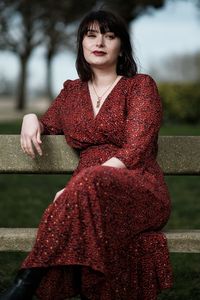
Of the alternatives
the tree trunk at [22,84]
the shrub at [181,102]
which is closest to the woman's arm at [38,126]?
the shrub at [181,102]

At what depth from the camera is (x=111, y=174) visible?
11.5ft

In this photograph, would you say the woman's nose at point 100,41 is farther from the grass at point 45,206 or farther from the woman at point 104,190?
the grass at point 45,206

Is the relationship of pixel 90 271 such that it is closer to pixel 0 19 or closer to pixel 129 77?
pixel 129 77

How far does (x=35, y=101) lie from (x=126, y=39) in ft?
131

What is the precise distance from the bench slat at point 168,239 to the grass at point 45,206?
808 mm

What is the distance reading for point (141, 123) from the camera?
387cm

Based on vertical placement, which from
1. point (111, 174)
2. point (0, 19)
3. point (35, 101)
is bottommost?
point (35, 101)

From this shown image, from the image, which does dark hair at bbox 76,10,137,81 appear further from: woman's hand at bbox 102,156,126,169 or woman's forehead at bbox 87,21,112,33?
woman's hand at bbox 102,156,126,169

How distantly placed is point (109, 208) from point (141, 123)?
604mm

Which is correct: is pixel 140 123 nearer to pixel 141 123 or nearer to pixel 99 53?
pixel 141 123

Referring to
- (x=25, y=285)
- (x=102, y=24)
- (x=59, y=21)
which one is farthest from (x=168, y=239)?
(x=59, y=21)

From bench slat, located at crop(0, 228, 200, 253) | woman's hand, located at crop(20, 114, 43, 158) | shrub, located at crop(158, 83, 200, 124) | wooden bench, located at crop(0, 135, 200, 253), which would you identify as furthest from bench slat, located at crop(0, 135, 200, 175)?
shrub, located at crop(158, 83, 200, 124)

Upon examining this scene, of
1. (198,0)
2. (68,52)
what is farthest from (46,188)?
(68,52)

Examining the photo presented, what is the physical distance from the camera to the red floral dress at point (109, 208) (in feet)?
11.2
